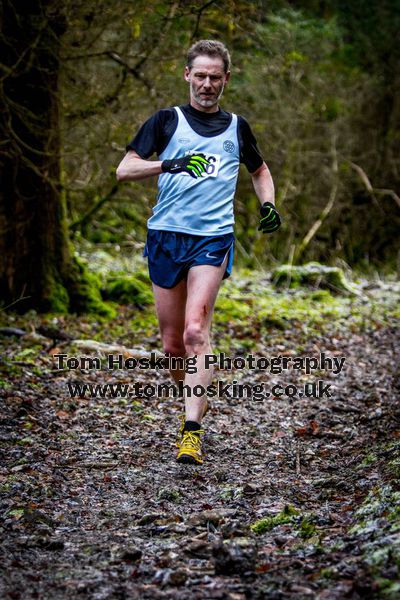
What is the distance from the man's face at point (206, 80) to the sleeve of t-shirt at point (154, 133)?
0.65 ft

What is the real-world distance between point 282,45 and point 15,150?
7.80 meters

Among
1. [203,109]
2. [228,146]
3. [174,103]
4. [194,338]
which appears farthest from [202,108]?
[174,103]

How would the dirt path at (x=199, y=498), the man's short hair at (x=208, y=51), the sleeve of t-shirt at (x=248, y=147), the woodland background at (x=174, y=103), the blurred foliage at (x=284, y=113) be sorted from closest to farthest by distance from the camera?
the dirt path at (x=199, y=498) → the man's short hair at (x=208, y=51) → the sleeve of t-shirt at (x=248, y=147) → the woodland background at (x=174, y=103) → the blurred foliage at (x=284, y=113)

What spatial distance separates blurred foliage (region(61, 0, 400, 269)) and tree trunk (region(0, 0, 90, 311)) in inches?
12.8

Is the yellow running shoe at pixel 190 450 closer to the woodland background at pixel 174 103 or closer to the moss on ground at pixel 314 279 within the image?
the woodland background at pixel 174 103

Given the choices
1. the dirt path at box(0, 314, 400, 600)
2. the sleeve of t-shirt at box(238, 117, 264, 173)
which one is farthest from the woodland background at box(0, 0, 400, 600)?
the sleeve of t-shirt at box(238, 117, 264, 173)

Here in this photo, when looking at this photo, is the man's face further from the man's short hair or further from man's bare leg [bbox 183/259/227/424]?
man's bare leg [bbox 183/259/227/424]

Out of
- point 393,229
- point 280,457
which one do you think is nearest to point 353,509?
point 280,457

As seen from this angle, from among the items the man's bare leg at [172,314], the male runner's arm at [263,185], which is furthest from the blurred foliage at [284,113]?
the man's bare leg at [172,314]

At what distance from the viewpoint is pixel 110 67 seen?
989 centimetres

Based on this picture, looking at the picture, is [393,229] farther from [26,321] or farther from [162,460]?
[162,460]

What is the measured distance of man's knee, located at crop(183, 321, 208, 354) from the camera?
438 centimetres

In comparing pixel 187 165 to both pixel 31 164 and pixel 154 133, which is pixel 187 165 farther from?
pixel 31 164

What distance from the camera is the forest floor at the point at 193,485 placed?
264 centimetres
